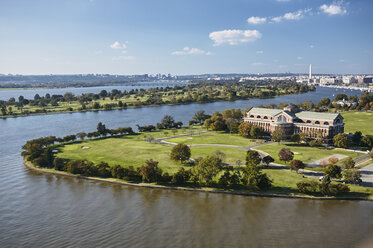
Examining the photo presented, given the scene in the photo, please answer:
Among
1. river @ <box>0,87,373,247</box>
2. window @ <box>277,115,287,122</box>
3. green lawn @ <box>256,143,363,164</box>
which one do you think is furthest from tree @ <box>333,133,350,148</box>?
river @ <box>0,87,373,247</box>

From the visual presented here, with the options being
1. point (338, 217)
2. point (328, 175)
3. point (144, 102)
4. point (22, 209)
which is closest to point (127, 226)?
point (22, 209)

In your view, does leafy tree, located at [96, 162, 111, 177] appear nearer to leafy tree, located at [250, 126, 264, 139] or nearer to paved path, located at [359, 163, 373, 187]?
leafy tree, located at [250, 126, 264, 139]

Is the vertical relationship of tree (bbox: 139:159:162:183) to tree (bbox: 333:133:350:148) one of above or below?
below

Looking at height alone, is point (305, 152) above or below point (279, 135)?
below

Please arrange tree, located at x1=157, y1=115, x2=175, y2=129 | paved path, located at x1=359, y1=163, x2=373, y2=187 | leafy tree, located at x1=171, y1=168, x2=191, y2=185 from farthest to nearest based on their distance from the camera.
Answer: tree, located at x1=157, y1=115, x2=175, y2=129, leafy tree, located at x1=171, y1=168, x2=191, y2=185, paved path, located at x1=359, y1=163, x2=373, y2=187

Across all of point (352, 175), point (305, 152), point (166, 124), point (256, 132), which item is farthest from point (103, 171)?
point (166, 124)

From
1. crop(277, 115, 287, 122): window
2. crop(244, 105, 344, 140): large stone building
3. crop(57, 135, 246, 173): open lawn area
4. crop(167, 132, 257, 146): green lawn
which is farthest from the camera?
crop(277, 115, 287, 122): window

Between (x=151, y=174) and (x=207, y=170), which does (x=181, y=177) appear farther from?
(x=151, y=174)
